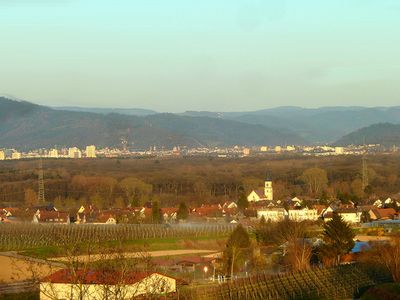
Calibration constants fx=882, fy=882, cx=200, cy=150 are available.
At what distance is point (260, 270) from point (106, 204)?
28.5 meters

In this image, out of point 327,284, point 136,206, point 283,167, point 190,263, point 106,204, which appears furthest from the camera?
point 283,167

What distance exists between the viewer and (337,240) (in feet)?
80.5

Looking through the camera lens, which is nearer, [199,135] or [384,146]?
[384,146]

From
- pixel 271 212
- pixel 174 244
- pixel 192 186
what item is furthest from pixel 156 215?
pixel 192 186

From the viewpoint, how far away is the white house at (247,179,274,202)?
50719mm

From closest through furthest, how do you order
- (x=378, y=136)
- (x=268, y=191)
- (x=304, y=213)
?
(x=304, y=213)
(x=268, y=191)
(x=378, y=136)

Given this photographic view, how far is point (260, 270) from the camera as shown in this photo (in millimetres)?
21969

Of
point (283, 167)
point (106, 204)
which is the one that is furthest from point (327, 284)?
point (283, 167)

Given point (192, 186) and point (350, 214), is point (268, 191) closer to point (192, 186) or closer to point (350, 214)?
point (192, 186)

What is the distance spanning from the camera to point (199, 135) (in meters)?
195

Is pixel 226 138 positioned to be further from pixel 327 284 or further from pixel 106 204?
pixel 327 284

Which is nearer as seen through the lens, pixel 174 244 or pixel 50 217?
pixel 174 244

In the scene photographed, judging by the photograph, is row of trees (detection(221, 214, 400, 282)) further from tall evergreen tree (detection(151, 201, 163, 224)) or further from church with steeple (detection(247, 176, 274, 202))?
church with steeple (detection(247, 176, 274, 202))

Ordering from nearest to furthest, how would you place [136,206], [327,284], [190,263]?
[327,284], [190,263], [136,206]
